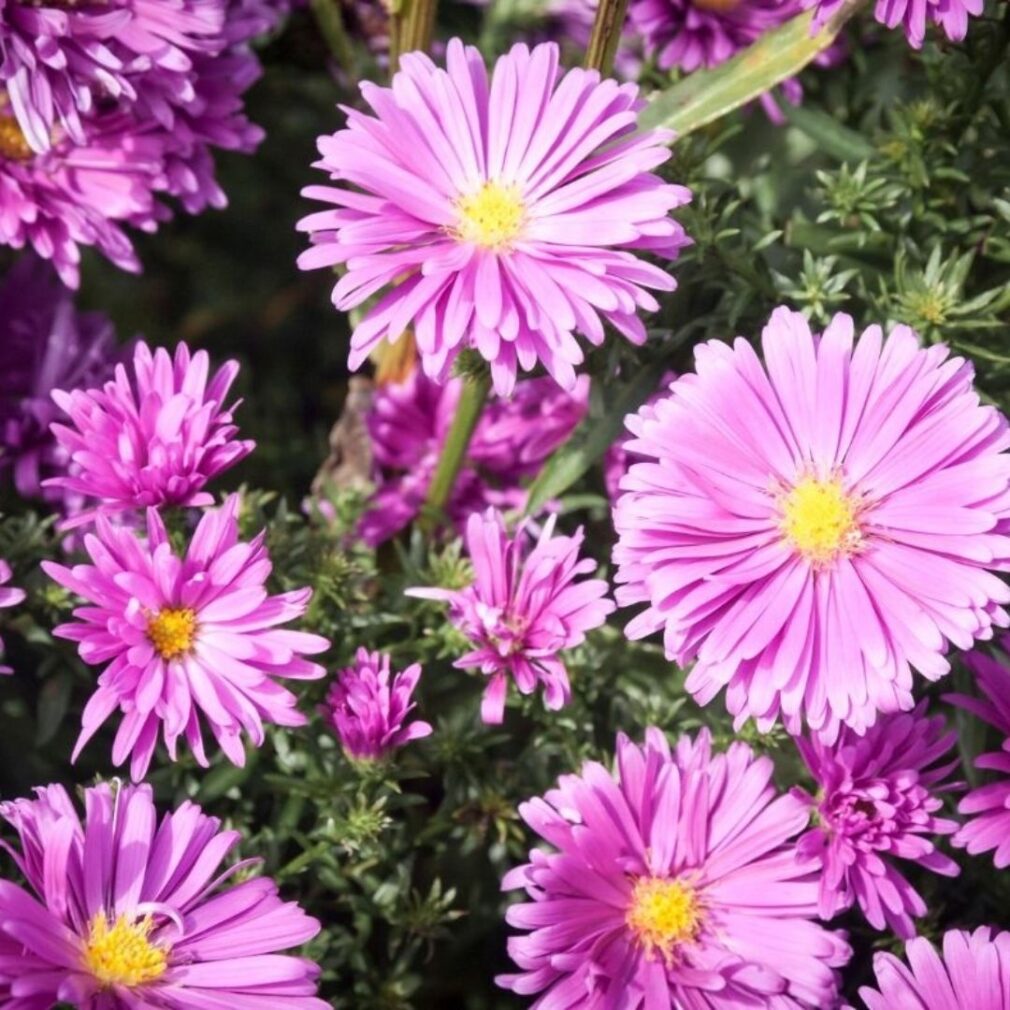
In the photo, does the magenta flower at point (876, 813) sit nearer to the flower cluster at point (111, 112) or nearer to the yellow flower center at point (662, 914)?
the yellow flower center at point (662, 914)

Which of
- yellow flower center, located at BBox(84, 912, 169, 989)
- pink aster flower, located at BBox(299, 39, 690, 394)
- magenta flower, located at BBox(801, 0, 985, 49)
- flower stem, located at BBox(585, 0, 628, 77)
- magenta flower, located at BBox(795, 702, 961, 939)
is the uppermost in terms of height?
flower stem, located at BBox(585, 0, 628, 77)

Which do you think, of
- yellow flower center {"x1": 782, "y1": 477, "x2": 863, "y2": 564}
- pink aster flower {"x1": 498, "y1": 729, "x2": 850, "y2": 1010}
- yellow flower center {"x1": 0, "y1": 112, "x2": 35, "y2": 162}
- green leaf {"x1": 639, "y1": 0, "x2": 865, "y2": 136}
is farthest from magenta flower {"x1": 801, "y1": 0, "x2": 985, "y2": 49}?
yellow flower center {"x1": 0, "y1": 112, "x2": 35, "y2": 162}

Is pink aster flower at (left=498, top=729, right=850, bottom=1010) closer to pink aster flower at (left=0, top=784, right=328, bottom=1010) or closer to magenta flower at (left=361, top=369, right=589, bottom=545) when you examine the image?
pink aster flower at (left=0, top=784, right=328, bottom=1010)

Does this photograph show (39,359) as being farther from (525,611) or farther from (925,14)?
(925,14)

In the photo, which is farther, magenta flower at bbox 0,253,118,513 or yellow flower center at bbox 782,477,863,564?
magenta flower at bbox 0,253,118,513

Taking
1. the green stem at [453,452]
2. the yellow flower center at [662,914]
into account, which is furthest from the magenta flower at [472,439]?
the yellow flower center at [662,914]

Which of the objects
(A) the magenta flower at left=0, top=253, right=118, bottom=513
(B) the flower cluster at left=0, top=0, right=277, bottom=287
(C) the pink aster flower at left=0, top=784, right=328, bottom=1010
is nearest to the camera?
(C) the pink aster flower at left=0, top=784, right=328, bottom=1010

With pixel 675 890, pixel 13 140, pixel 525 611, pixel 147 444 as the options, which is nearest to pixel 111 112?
pixel 13 140
